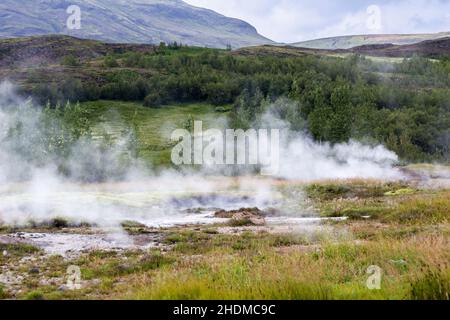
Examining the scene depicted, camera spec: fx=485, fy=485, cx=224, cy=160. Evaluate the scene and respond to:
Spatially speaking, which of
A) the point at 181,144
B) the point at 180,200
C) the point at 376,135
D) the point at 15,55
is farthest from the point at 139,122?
the point at 15,55

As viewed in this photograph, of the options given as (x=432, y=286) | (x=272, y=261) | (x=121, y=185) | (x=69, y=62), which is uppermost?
(x=69, y=62)

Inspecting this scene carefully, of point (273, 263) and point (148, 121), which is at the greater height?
point (148, 121)

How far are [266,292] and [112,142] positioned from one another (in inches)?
2832

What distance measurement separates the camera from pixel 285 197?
159 ft

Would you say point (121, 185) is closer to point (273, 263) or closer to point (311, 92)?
point (273, 263)

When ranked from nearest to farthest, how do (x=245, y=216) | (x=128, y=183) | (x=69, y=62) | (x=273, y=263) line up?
(x=273, y=263) < (x=245, y=216) < (x=128, y=183) < (x=69, y=62)

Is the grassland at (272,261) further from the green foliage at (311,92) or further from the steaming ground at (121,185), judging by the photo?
the green foliage at (311,92)

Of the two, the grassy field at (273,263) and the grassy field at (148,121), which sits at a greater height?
the grassy field at (148,121)

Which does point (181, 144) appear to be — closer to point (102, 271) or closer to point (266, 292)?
point (102, 271)

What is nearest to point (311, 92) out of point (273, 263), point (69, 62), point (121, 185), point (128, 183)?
point (128, 183)

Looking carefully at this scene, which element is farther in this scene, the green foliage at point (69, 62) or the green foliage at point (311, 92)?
the green foliage at point (69, 62)

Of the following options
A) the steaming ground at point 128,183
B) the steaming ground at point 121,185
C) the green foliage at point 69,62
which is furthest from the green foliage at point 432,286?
the green foliage at point 69,62

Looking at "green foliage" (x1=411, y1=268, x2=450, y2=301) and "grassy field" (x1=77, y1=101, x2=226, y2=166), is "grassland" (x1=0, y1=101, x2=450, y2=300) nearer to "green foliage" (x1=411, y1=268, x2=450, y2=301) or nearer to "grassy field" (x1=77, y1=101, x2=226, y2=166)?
"green foliage" (x1=411, y1=268, x2=450, y2=301)

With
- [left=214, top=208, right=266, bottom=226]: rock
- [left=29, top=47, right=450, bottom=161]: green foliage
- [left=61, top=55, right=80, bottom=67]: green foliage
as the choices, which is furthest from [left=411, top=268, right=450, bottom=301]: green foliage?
[left=61, top=55, right=80, bottom=67]: green foliage
